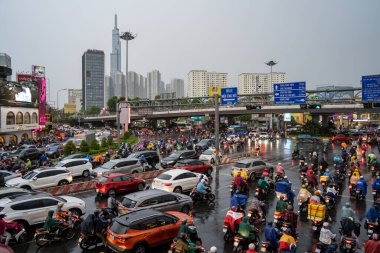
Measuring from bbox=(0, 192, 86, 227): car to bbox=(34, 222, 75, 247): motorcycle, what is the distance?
5.09 ft

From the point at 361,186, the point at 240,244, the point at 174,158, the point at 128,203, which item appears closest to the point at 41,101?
the point at 174,158

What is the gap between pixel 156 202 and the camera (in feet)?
44.3

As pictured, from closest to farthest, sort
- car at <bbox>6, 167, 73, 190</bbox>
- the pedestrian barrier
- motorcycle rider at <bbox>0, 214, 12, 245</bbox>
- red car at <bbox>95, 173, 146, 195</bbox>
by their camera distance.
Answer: motorcycle rider at <bbox>0, 214, 12, 245</bbox> → red car at <bbox>95, 173, 146, 195</bbox> → the pedestrian barrier → car at <bbox>6, 167, 73, 190</bbox>

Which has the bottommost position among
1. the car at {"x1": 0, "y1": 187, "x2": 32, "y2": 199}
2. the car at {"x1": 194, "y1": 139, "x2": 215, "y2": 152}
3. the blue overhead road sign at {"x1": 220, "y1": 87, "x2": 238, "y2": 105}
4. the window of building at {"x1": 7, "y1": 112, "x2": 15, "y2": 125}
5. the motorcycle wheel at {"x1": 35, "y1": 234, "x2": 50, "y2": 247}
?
the motorcycle wheel at {"x1": 35, "y1": 234, "x2": 50, "y2": 247}

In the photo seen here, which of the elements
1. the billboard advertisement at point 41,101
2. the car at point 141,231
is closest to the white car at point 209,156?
the car at point 141,231

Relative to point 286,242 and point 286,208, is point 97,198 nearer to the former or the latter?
point 286,208

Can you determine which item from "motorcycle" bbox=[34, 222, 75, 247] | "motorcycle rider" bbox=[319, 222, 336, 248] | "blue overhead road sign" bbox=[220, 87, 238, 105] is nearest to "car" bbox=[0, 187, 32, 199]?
"motorcycle" bbox=[34, 222, 75, 247]

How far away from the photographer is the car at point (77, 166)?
24312mm

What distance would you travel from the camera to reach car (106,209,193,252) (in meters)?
9.97

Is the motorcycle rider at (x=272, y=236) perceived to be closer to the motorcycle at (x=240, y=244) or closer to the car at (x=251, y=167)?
the motorcycle at (x=240, y=244)

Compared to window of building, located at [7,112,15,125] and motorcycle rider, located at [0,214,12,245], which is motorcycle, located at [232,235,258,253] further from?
window of building, located at [7,112,15,125]

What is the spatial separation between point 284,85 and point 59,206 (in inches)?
1242

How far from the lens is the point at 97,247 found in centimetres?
1141

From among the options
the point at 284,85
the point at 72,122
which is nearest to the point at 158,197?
the point at 284,85
